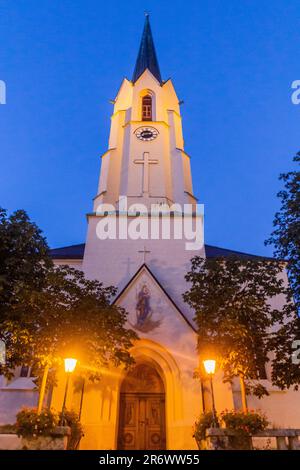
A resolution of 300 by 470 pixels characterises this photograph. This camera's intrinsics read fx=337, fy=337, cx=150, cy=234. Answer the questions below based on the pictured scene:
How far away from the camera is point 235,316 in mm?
12703

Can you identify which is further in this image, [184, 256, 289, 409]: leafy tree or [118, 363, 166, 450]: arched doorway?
[118, 363, 166, 450]: arched doorway

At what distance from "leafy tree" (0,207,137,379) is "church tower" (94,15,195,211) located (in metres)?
11.6

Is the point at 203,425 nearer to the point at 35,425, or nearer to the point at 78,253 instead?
the point at 35,425

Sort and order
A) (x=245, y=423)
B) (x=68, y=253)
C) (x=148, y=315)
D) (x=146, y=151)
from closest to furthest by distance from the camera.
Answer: (x=245, y=423)
(x=148, y=315)
(x=68, y=253)
(x=146, y=151)

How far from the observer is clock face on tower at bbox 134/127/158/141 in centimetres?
2862

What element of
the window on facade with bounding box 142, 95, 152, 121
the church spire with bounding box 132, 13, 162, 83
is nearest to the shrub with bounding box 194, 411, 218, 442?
the window on facade with bounding box 142, 95, 152, 121

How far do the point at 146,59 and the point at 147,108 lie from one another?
12.0 metres

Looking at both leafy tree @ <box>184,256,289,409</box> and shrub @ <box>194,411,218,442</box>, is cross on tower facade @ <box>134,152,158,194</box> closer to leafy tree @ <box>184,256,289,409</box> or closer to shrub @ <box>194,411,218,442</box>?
leafy tree @ <box>184,256,289,409</box>

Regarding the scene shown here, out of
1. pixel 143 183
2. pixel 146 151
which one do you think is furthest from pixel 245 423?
pixel 146 151

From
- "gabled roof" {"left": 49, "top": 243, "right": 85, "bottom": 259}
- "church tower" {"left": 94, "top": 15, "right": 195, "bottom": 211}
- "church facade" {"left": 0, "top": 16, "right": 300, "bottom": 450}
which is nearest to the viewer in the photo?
"church facade" {"left": 0, "top": 16, "right": 300, "bottom": 450}

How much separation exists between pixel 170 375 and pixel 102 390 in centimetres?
314

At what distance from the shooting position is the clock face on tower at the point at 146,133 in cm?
2862

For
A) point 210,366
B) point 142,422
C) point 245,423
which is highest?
point 210,366

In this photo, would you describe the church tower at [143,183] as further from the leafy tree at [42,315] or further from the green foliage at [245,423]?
the green foliage at [245,423]
